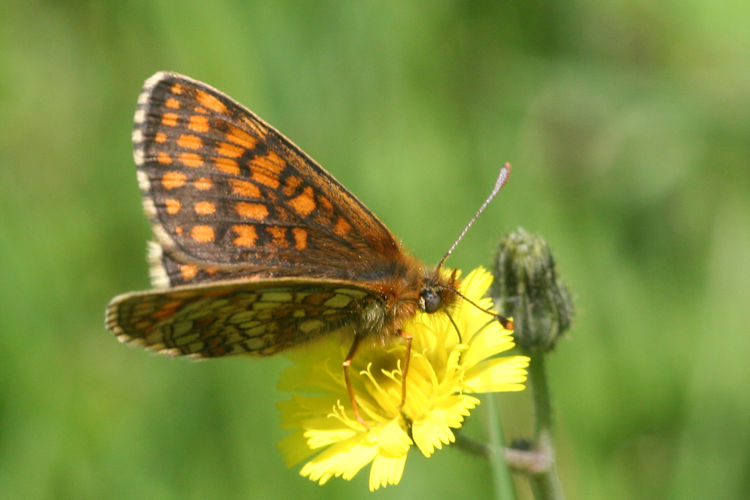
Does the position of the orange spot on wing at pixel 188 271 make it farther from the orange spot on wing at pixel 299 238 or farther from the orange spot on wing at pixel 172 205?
the orange spot on wing at pixel 299 238

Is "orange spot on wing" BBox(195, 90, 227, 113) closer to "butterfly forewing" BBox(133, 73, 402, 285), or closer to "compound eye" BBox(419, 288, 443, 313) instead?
"butterfly forewing" BBox(133, 73, 402, 285)

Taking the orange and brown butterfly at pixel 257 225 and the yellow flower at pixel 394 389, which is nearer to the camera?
the yellow flower at pixel 394 389

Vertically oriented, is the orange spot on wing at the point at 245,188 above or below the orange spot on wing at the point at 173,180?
below

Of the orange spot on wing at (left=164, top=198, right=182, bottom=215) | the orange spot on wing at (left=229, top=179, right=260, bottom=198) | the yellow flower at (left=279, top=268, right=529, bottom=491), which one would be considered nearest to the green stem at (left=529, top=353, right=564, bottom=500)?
the yellow flower at (left=279, top=268, right=529, bottom=491)

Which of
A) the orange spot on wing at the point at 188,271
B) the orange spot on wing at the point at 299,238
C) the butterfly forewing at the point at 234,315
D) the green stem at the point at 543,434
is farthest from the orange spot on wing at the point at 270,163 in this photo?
the green stem at the point at 543,434

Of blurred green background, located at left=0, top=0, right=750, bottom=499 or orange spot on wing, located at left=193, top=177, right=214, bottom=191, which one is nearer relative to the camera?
orange spot on wing, located at left=193, top=177, right=214, bottom=191

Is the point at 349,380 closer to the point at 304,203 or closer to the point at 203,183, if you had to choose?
the point at 304,203
